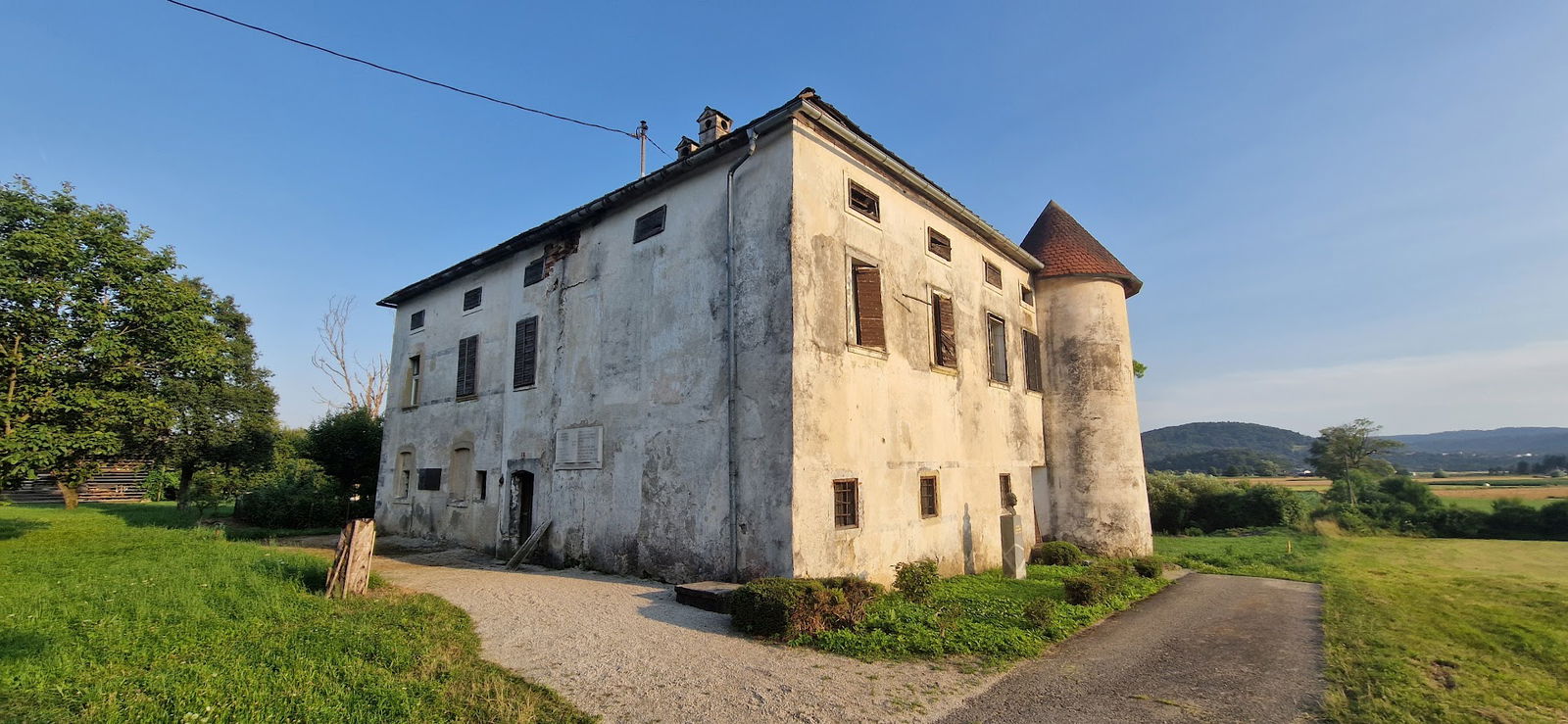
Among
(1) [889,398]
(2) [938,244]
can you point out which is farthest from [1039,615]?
(2) [938,244]

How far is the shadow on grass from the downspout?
17.7 metres

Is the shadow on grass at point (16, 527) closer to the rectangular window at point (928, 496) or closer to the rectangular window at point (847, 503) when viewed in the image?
the rectangular window at point (847, 503)

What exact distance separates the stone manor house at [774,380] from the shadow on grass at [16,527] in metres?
7.75

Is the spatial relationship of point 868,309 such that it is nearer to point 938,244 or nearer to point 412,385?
point 938,244

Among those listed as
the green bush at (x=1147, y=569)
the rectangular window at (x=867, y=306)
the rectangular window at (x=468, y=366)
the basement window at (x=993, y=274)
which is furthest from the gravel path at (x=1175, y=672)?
the rectangular window at (x=468, y=366)

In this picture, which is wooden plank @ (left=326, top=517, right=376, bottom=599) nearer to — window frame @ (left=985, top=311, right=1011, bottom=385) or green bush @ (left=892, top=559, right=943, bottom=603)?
green bush @ (left=892, top=559, right=943, bottom=603)

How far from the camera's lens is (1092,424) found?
1691cm

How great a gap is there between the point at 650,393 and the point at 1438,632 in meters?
13.0

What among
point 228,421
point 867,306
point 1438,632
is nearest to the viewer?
point 1438,632

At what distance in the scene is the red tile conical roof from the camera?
17.8m

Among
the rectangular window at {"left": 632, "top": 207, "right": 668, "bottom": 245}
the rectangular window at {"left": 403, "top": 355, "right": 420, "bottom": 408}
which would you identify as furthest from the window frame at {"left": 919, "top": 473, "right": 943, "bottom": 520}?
the rectangular window at {"left": 403, "top": 355, "right": 420, "bottom": 408}

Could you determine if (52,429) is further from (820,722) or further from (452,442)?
(820,722)

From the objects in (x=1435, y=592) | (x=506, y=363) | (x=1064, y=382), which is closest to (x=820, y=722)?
(x=506, y=363)

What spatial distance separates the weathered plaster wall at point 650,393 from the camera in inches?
404
